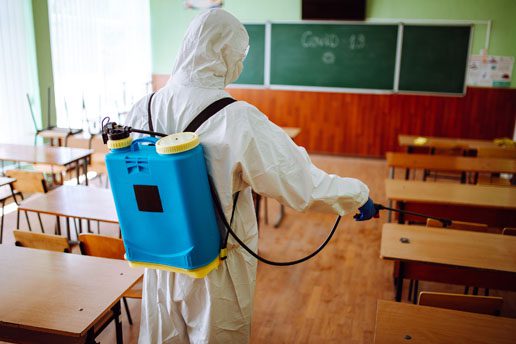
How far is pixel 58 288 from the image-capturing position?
193 cm

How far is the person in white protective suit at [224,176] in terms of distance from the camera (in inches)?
58.6

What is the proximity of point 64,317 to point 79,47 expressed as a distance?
500 cm

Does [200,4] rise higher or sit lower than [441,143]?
higher

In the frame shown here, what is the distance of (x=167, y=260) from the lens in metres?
1.50

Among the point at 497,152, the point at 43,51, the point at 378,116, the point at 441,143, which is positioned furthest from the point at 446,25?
the point at 43,51

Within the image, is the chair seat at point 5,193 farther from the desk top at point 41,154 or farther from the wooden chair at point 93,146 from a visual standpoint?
the wooden chair at point 93,146

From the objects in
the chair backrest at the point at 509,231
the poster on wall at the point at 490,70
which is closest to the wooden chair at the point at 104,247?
the chair backrest at the point at 509,231

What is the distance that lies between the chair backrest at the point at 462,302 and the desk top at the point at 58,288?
128 centimetres

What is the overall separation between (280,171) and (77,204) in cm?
210

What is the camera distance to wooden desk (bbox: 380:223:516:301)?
226 cm

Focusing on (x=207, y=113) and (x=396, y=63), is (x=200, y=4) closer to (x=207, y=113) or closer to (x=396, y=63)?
(x=396, y=63)

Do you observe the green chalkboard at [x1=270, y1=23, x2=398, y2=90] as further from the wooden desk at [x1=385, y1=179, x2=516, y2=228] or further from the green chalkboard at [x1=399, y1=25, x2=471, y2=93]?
the wooden desk at [x1=385, y1=179, x2=516, y2=228]

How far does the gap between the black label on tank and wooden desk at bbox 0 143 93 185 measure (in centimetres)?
Result: 292

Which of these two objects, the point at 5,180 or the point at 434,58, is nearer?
the point at 5,180
